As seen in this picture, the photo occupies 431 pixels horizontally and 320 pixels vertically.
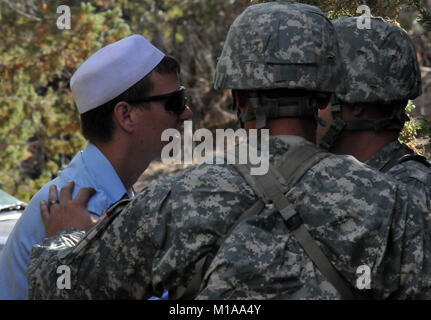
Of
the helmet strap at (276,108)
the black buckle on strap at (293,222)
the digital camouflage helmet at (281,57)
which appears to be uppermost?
the digital camouflage helmet at (281,57)

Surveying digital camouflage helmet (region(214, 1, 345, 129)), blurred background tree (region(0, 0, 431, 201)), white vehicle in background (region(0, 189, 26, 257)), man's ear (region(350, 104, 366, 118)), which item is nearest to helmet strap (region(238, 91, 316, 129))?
digital camouflage helmet (region(214, 1, 345, 129))

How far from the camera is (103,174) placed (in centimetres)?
294

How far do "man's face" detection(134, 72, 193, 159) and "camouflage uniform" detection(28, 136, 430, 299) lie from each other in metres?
0.84

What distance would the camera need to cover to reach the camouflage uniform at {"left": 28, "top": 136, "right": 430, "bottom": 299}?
2100 mm

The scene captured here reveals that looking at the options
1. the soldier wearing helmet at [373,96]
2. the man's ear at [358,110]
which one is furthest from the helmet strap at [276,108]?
the man's ear at [358,110]

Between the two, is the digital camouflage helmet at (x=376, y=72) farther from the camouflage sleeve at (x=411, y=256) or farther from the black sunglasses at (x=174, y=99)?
the camouflage sleeve at (x=411, y=256)

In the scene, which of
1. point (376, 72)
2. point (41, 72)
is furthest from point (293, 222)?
point (41, 72)

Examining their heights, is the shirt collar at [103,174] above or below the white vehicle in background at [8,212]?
above

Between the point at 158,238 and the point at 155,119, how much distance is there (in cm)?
99

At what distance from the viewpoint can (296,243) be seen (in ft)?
7.02

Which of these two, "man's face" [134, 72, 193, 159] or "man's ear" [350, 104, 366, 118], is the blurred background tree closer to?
"man's ear" [350, 104, 366, 118]

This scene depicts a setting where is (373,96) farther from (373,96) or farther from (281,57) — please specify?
(281,57)

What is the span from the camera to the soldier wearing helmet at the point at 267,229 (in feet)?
6.92
